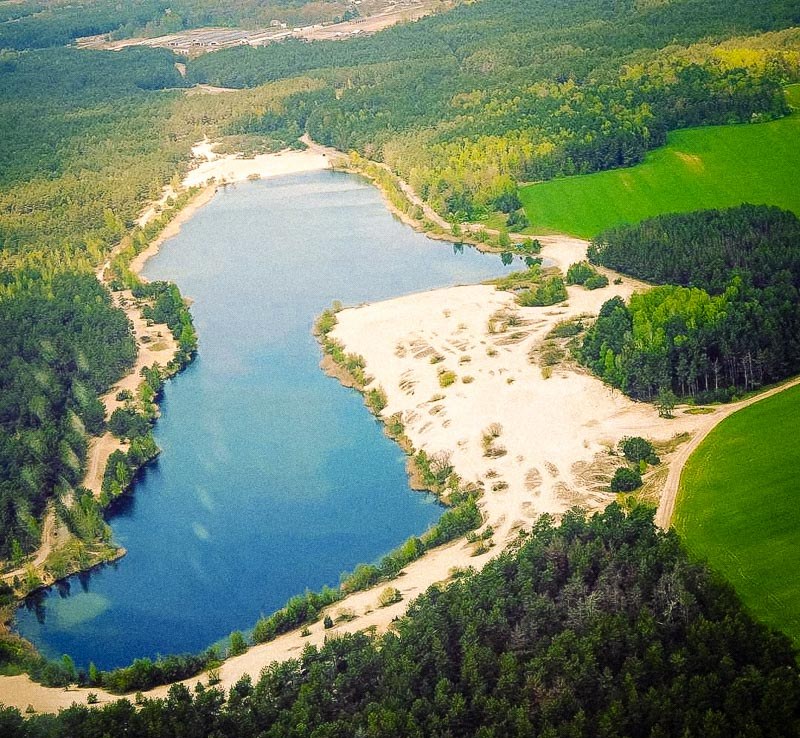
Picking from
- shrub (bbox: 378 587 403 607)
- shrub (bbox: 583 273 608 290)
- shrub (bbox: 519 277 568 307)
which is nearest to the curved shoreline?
shrub (bbox: 378 587 403 607)

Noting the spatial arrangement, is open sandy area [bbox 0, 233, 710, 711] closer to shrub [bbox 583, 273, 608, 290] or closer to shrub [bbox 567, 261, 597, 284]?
shrub [bbox 583, 273, 608, 290]

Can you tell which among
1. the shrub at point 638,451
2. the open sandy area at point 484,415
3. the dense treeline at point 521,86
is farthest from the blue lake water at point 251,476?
the dense treeline at point 521,86

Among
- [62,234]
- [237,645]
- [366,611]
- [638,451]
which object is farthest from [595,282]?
[62,234]

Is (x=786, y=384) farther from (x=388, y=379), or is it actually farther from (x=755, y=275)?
(x=388, y=379)

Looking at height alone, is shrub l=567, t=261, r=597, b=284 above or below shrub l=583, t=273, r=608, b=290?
above

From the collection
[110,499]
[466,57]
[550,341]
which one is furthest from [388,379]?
[466,57]

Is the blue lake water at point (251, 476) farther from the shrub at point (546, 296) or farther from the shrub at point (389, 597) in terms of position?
the shrub at point (546, 296)
